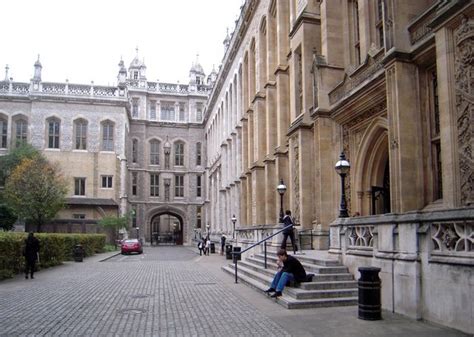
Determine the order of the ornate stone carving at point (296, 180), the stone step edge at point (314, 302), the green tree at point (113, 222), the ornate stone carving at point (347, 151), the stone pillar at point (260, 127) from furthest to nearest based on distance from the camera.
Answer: the green tree at point (113, 222) → the stone pillar at point (260, 127) → the ornate stone carving at point (296, 180) → the ornate stone carving at point (347, 151) → the stone step edge at point (314, 302)

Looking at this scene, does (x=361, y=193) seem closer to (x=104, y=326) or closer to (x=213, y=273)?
(x=213, y=273)

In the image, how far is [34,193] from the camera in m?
42.4

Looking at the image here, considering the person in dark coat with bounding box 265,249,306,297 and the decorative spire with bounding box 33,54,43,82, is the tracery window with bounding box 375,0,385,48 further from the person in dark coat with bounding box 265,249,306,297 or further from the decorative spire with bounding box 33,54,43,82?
the decorative spire with bounding box 33,54,43,82

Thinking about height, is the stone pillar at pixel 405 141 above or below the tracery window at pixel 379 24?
below

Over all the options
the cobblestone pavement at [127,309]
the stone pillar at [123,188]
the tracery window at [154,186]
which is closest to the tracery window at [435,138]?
the cobblestone pavement at [127,309]

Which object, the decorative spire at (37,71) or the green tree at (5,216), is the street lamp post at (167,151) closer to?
the decorative spire at (37,71)

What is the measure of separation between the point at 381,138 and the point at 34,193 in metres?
34.7

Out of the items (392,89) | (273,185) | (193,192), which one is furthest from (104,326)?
(193,192)

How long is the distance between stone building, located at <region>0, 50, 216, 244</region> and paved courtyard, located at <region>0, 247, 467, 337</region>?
113 feet

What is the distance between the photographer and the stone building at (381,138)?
31.6 ft

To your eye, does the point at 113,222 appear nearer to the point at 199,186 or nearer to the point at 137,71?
the point at 199,186

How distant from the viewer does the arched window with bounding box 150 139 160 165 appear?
67.7 metres

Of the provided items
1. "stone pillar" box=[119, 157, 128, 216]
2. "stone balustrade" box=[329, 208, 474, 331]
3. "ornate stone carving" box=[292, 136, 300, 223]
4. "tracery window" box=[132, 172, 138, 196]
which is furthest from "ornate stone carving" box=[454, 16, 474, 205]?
"tracery window" box=[132, 172, 138, 196]

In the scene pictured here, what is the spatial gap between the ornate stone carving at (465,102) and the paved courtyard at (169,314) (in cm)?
298
